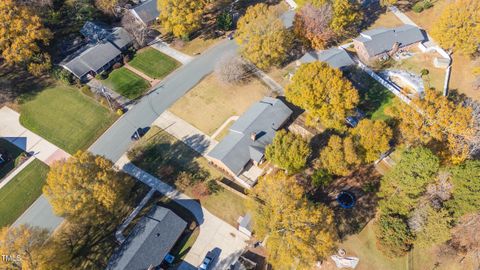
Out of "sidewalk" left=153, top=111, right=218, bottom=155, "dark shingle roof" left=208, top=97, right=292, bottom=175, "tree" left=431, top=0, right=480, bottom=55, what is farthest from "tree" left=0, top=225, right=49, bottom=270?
"tree" left=431, top=0, right=480, bottom=55

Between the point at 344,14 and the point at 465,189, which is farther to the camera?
the point at 344,14

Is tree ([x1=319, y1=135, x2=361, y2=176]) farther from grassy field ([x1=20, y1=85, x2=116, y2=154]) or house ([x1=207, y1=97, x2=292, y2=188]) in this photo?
grassy field ([x1=20, y1=85, x2=116, y2=154])

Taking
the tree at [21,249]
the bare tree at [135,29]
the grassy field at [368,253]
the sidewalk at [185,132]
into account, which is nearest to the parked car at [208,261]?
the sidewalk at [185,132]

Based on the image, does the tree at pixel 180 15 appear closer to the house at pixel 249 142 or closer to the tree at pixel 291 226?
the house at pixel 249 142

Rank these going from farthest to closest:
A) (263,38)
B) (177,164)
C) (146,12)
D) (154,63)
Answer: (146,12)
(154,63)
(263,38)
(177,164)

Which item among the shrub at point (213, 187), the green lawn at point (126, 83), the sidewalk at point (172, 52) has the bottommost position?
the shrub at point (213, 187)

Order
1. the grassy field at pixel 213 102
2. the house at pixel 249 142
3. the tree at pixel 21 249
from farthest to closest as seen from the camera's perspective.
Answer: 1. the grassy field at pixel 213 102
2. the house at pixel 249 142
3. the tree at pixel 21 249

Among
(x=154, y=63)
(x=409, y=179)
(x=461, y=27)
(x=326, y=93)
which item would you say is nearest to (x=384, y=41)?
(x=461, y=27)

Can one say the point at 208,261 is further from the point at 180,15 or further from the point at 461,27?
the point at 461,27
